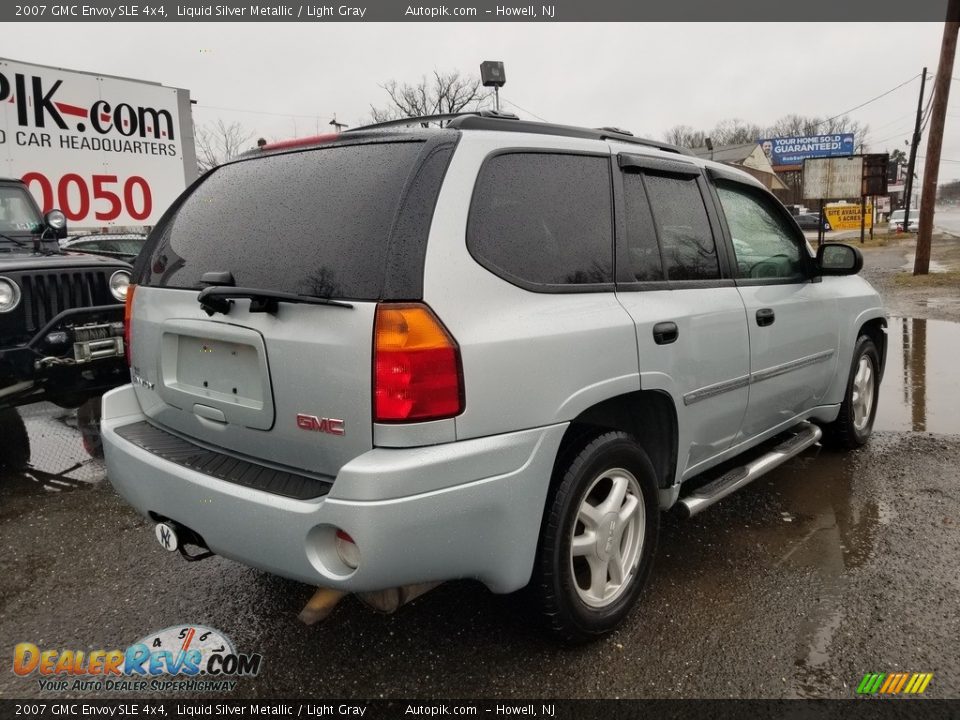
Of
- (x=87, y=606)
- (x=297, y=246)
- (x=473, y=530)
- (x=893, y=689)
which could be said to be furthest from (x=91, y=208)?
(x=893, y=689)

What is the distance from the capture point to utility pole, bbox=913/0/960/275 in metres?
15.2

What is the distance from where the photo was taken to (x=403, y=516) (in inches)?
76.4

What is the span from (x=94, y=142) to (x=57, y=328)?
7204 millimetres

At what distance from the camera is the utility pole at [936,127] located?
15219 millimetres

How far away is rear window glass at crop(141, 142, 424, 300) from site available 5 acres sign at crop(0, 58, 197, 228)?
839cm

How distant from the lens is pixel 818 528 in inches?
140

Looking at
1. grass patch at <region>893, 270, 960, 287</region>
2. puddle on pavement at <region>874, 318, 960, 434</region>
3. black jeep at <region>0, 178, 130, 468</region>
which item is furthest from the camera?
grass patch at <region>893, 270, 960, 287</region>

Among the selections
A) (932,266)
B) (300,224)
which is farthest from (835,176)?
(300,224)

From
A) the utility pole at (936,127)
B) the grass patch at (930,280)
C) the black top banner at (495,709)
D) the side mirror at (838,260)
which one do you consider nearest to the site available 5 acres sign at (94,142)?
the black top banner at (495,709)

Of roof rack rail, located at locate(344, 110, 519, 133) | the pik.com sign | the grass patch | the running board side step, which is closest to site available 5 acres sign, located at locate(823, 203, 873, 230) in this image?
the pik.com sign

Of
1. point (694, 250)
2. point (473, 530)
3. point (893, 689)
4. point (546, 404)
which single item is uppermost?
point (694, 250)

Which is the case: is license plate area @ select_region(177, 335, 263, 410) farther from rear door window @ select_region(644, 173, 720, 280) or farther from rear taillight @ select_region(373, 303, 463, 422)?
rear door window @ select_region(644, 173, 720, 280)

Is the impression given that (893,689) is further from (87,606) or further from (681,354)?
(87,606)

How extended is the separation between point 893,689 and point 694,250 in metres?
1.87
